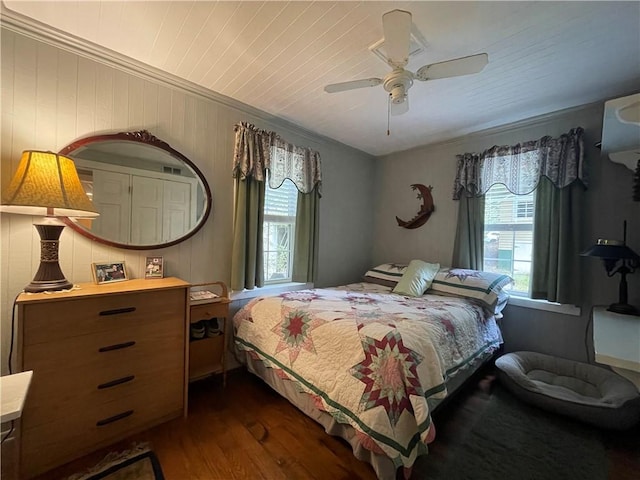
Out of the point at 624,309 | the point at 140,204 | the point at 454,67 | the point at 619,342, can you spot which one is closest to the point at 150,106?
the point at 140,204

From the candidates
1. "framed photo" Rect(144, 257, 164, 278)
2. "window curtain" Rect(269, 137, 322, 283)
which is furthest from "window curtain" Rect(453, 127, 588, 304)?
"framed photo" Rect(144, 257, 164, 278)

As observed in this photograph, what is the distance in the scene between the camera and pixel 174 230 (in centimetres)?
208

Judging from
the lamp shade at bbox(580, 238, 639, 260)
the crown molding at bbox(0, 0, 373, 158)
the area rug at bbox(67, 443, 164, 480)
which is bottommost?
the area rug at bbox(67, 443, 164, 480)

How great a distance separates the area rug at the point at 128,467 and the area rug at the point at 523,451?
1361 mm

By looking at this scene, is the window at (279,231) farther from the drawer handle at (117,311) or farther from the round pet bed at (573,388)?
the round pet bed at (573,388)

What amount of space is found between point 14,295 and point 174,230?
93cm

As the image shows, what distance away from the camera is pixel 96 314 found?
1.44 m

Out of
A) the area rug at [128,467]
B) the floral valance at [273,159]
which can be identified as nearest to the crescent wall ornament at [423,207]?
the floral valance at [273,159]

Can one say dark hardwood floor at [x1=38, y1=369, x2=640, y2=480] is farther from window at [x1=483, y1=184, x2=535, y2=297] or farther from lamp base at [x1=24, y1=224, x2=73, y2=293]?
window at [x1=483, y1=184, x2=535, y2=297]

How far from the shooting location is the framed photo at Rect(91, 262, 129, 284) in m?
1.70

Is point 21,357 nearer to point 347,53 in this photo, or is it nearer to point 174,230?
point 174,230

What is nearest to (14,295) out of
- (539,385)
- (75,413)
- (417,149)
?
(75,413)

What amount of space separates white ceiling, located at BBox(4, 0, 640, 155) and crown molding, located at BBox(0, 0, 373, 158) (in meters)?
0.05

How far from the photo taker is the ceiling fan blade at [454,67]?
4.36 feet
